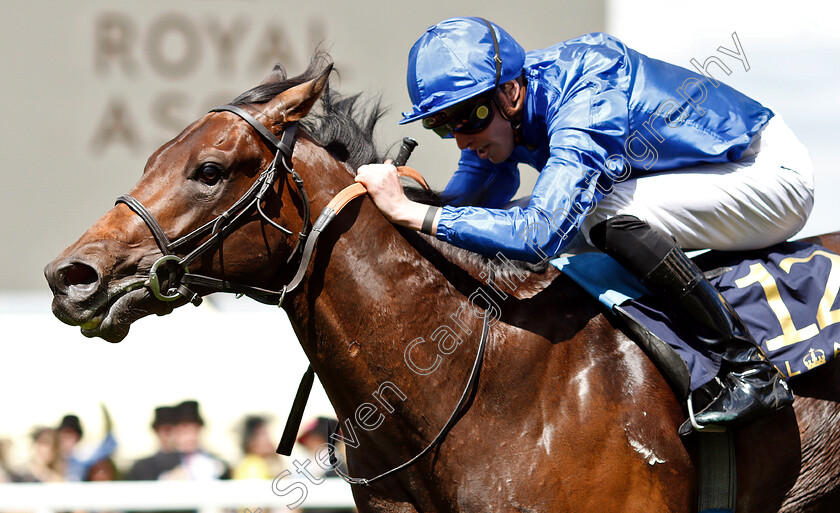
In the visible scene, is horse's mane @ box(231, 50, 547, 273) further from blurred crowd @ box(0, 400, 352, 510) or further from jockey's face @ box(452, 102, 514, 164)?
blurred crowd @ box(0, 400, 352, 510)

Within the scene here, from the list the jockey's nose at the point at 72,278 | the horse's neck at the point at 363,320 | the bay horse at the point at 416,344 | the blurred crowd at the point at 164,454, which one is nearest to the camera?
the jockey's nose at the point at 72,278

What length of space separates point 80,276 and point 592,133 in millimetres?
1406

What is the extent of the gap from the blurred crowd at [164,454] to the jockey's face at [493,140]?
294 cm

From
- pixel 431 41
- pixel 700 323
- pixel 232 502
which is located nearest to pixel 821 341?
pixel 700 323

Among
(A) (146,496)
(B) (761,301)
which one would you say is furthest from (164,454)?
(B) (761,301)

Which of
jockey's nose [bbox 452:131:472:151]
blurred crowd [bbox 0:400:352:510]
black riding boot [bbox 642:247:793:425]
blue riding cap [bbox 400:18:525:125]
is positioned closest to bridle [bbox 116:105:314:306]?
blue riding cap [bbox 400:18:525:125]

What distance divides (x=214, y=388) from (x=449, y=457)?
3.32 metres

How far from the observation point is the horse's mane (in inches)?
92.0

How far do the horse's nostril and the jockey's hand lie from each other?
2.45ft

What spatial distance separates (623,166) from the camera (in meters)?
2.29

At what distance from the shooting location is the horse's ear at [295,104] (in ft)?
7.18

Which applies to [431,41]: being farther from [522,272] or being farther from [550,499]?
[550,499]

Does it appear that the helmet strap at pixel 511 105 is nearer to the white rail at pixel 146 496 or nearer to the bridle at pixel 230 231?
the bridle at pixel 230 231

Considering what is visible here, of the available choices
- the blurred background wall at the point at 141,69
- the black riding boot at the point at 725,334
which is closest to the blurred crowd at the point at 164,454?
the blurred background wall at the point at 141,69
